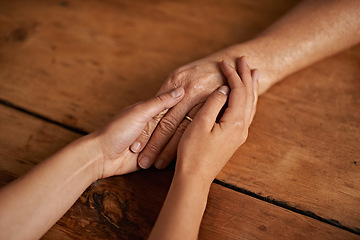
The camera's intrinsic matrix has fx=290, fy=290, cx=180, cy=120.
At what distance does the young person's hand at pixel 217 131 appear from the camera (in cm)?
74

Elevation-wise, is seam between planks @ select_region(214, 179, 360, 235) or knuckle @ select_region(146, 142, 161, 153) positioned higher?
seam between planks @ select_region(214, 179, 360, 235)

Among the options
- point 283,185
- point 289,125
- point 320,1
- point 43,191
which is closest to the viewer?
point 43,191

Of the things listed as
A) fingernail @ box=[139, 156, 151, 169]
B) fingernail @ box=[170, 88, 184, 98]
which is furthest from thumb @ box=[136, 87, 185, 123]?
fingernail @ box=[139, 156, 151, 169]

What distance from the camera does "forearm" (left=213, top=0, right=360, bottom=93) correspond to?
1.02 metres

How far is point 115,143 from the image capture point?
80 centimetres

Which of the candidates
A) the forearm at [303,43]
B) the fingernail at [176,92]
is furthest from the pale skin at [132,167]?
the forearm at [303,43]

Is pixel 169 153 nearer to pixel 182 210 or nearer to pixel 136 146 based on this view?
pixel 136 146

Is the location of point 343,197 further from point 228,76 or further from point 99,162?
point 99,162

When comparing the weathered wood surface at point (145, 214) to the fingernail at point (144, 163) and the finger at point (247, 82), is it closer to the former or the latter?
the fingernail at point (144, 163)

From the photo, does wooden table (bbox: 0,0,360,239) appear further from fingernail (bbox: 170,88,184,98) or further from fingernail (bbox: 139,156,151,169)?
fingernail (bbox: 170,88,184,98)

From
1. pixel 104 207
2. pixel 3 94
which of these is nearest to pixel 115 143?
pixel 104 207

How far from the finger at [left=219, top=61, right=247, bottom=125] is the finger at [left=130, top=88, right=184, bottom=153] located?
15 cm

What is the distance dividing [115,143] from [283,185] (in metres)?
0.49

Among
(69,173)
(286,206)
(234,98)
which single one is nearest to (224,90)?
(234,98)
